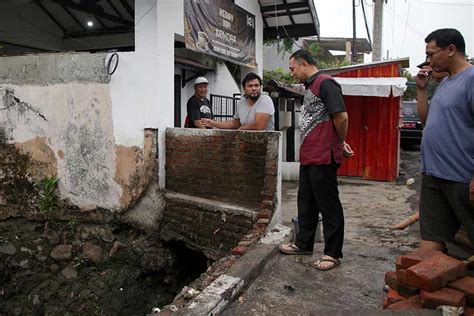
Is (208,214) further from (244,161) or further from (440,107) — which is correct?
(440,107)

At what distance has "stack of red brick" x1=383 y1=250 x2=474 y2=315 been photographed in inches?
91.2

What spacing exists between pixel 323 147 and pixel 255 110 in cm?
155

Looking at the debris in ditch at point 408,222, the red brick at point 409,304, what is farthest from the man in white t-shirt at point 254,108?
the red brick at point 409,304

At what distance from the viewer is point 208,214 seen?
4.99 m

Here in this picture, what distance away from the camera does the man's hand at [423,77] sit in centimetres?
300

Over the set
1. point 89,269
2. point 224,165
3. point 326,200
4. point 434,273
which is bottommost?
point 89,269

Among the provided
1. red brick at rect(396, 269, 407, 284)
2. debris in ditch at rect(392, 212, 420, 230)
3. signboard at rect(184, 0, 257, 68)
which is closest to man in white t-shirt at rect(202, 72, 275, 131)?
signboard at rect(184, 0, 257, 68)

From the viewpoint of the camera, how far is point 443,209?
285 centimetres

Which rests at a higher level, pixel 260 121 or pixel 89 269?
pixel 260 121

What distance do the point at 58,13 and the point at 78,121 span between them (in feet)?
14.9

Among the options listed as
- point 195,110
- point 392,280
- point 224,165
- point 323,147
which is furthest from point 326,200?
point 195,110

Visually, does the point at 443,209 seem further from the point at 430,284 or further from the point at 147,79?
the point at 147,79

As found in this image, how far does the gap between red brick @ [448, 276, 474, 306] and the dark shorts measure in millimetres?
315

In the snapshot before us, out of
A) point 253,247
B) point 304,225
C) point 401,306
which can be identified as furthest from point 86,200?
point 401,306
